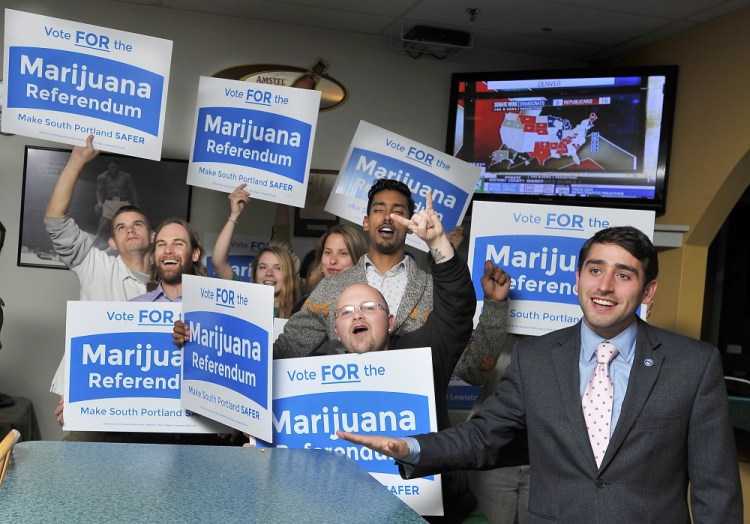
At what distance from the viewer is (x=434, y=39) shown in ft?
17.6

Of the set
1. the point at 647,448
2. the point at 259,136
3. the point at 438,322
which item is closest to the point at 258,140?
the point at 259,136

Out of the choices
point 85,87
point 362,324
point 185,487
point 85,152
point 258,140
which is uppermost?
point 85,87

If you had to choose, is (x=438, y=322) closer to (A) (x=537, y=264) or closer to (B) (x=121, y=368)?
(A) (x=537, y=264)

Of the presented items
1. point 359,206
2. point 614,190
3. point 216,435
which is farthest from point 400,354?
point 614,190

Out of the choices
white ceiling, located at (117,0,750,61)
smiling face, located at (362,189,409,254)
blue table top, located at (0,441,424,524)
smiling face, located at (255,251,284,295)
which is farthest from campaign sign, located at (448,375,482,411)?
blue table top, located at (0,441,424,524)

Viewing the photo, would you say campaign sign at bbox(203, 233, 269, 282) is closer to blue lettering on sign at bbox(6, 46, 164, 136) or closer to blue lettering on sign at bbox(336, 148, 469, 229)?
blue lettering on sign at bbox(336, 148, 469, 229)

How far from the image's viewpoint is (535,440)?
7.00ft

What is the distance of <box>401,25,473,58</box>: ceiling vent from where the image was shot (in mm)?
5359

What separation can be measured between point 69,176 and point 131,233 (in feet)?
1.06

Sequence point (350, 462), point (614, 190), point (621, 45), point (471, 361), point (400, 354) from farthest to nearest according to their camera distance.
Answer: point (621, 45) → point (614, 190) → point (471, 361) → point (400, 354) → point (350, 462)

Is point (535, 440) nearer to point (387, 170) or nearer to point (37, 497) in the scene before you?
point (37, 497)

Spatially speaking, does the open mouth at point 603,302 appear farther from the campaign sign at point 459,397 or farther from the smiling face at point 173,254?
the campaign sign at point 459,397

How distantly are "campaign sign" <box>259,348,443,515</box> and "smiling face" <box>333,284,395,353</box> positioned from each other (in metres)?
0.11

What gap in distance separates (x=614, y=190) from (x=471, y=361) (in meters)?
2.47
